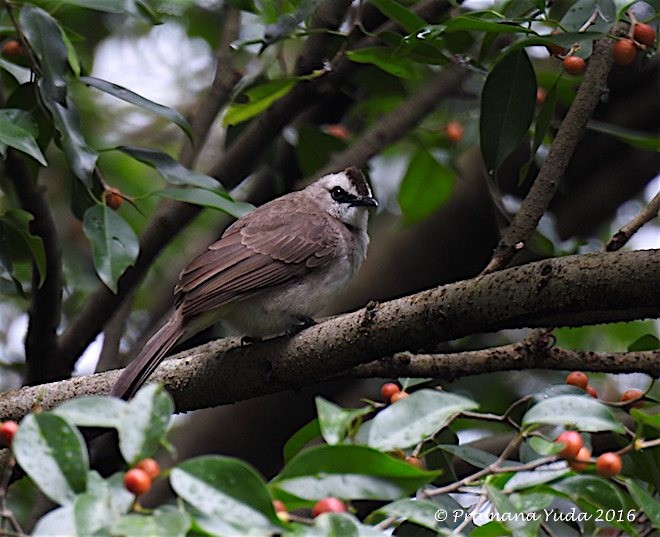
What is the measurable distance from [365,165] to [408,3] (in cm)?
85

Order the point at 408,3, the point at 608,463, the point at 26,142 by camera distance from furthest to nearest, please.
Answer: the point at 408,3 → the point at 26,142 → the point at 608,463

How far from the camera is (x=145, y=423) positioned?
169 cm

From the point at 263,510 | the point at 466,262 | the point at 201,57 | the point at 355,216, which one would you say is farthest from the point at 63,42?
the point at 201,57

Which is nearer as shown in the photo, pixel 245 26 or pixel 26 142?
pixel 26 142

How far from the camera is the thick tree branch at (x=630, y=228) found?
3061mm

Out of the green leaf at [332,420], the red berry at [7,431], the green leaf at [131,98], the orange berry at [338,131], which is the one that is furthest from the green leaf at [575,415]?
the orange berry at [338,131]

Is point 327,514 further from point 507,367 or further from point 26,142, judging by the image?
point 26,142

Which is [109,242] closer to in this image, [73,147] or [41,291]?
[73,147]

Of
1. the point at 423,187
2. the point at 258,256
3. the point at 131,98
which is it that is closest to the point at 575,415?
the point at 131,98

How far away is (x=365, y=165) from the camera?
503 centimetres

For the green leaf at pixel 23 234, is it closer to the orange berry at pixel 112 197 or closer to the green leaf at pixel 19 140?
the orange berry at pixel 112 197

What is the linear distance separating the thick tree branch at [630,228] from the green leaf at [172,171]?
4.48ft

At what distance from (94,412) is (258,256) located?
2.36 meters

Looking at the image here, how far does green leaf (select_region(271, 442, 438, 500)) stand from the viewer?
1756mm
